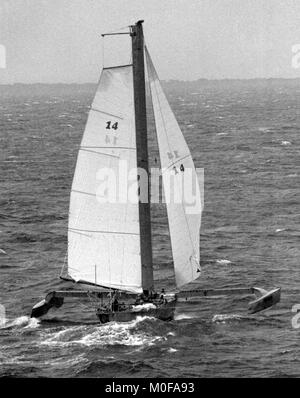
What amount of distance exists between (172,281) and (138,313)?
10.5 meters

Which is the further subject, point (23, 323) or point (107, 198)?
point (23, 323)

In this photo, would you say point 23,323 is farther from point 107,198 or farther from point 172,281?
point 172,281

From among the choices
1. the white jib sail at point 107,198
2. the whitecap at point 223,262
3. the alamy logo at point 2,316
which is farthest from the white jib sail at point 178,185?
the whitecap at point 223,262

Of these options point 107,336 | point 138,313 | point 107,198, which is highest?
point 107,198

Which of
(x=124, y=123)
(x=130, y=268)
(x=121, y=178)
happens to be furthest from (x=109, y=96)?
(x=130, y=268)

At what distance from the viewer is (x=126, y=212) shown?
122ft

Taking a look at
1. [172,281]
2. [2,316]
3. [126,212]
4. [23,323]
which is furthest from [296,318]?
[2,316]

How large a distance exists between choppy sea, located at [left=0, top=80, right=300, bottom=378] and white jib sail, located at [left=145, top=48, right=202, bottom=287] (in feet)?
10.9

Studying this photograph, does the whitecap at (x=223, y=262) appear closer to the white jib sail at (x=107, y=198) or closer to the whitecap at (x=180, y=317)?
the whitecap at (x=180, y=317)

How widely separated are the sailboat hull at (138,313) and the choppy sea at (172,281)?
299mm

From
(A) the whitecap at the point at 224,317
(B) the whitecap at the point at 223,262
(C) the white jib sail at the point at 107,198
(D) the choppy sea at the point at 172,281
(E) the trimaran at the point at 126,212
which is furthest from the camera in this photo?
(B) the whitecap at the point at 223,262

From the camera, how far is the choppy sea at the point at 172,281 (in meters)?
34.6
